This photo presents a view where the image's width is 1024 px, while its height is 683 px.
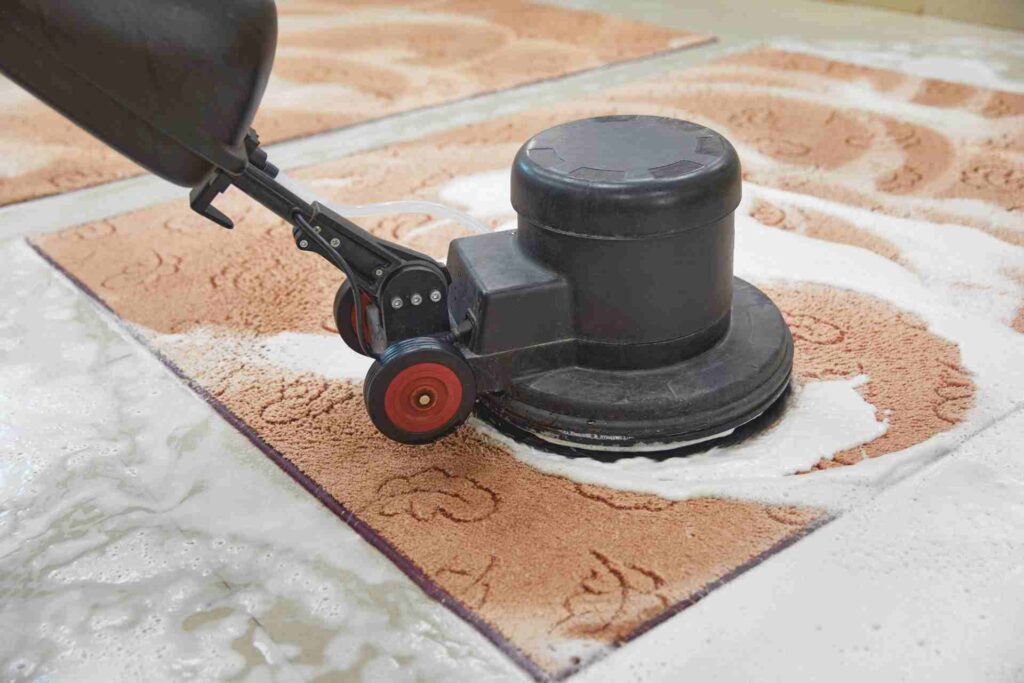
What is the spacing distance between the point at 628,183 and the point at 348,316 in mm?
439

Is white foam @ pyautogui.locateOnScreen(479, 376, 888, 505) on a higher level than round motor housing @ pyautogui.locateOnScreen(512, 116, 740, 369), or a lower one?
lower

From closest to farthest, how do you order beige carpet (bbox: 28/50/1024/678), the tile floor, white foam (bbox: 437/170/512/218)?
the tile floor → beige carpet (bbox: 28/50/1024/678) → white foam (bbox: 437/170/512/218)

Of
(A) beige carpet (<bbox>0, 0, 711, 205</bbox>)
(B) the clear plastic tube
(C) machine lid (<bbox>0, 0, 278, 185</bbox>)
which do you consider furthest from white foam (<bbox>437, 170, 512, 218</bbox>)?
(C) machine lid (<bbox>0, 0, 278, 185</bbox>)

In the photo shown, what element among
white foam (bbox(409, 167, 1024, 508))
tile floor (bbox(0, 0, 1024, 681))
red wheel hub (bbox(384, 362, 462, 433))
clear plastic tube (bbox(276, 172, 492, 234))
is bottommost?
white foam (bbox(409, 167, 1024, 508))

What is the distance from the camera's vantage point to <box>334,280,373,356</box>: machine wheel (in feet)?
4.18

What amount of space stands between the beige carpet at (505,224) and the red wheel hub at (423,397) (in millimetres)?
61

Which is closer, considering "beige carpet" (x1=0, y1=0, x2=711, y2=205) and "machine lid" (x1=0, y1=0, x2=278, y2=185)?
"machine lid" (x1=0, y1=0, x2=278, y2=185)

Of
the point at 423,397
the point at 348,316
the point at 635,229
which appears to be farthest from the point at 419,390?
the point at 635,229

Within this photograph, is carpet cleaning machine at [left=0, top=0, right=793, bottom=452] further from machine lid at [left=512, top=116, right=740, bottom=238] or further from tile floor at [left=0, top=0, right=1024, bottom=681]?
tile floor at [left=0, top=0, right=1024, bottom=681]

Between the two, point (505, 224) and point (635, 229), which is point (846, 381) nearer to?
point (635, 229)

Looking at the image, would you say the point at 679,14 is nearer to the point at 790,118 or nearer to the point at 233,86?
the point at 790,118

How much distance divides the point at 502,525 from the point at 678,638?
0.80 ft

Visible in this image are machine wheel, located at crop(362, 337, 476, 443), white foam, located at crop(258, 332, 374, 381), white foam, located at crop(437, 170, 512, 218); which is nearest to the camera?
machine wheel, located at crop(362, 337, 476, 443)

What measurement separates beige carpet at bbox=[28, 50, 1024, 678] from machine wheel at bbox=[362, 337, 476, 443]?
2.2 inches
